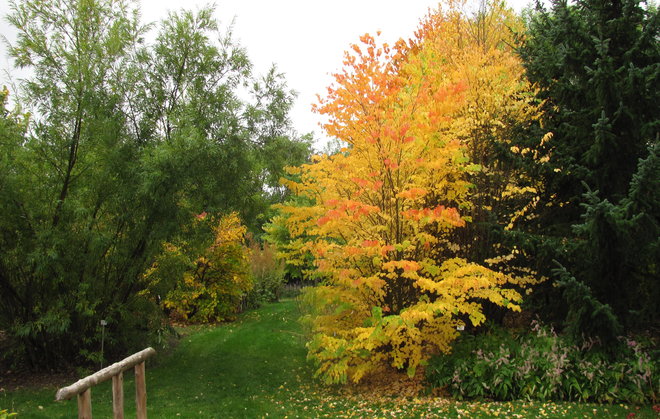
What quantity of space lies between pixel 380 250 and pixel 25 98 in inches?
268

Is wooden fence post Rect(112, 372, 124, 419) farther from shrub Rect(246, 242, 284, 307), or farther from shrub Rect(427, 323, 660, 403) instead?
shrub Rect(246, 242, 284, 307)

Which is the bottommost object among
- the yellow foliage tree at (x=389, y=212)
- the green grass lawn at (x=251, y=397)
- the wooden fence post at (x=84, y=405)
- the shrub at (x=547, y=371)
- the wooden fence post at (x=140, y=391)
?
the green grass lawn at (x=251, y=397)

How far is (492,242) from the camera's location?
8.17 metres

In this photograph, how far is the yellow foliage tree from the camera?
6801 millimetres

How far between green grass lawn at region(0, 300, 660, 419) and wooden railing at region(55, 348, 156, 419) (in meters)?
1.96

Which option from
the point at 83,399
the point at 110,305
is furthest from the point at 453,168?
the point at 110,305

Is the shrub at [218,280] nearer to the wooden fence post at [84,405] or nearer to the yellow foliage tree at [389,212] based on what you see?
the yellow foliage tree at [389,212]

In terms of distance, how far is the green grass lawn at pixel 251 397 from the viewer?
6.08m

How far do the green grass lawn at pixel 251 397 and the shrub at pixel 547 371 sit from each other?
32 cm

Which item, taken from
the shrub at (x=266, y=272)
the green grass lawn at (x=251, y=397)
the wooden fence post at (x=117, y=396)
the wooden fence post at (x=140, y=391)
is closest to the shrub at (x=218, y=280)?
the green grass lawn at (x=251, y=397)

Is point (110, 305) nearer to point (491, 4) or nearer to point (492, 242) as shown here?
point (492, 242)

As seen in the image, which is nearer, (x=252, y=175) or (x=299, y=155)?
(x=252, y=175)

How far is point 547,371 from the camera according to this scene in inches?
256

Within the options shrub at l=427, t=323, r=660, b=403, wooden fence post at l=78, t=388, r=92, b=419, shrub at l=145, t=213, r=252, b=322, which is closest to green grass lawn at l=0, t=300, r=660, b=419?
shrub at l=427, t=323, r=660, b=403
